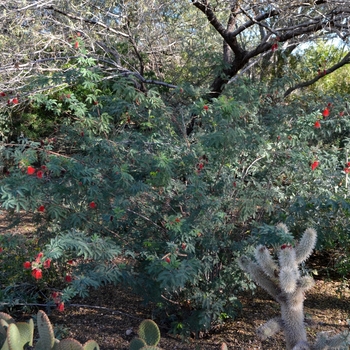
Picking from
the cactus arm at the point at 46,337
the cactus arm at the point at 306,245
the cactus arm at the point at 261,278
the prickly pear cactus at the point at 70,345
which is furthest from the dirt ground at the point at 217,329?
the prickly pear cactus at the point at 70,345

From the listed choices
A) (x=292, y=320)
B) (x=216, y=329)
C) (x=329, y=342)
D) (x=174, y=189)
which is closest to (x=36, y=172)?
(x=174, y=189)

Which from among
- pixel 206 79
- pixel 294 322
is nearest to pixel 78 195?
pixel 294 322

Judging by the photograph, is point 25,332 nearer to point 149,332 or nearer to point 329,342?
point 149,332

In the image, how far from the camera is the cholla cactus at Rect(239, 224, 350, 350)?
3.24 metres

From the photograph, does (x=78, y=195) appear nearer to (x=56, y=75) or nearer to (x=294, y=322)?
(x=56, y=75)

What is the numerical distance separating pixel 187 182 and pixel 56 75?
156 cm

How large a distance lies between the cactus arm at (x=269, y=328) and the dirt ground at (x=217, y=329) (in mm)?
615

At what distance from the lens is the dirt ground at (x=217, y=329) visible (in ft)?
14.3

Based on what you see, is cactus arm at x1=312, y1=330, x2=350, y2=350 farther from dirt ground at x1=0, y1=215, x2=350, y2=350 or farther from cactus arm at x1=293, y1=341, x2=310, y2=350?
dirt ground at x1=0, y1=215, x2=350, y2=350

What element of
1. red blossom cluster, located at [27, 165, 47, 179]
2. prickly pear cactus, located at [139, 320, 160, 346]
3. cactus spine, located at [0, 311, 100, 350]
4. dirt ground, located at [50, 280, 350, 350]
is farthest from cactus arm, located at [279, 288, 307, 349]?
red blossom cluster, located at [27, 165, 47, 179]

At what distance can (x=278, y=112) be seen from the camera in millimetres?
4488

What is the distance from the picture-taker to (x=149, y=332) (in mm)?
3125

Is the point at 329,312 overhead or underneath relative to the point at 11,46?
underneath

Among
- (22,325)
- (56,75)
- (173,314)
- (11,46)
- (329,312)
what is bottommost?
(329,312)
